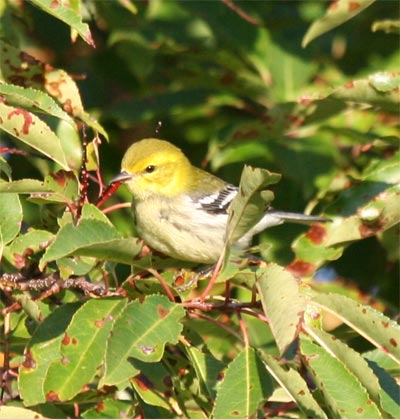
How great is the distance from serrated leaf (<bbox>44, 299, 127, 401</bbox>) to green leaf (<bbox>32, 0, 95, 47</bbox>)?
0.82m

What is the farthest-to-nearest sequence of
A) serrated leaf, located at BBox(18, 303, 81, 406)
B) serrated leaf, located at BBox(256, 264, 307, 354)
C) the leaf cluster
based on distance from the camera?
1. serrated leaf, located at BBox(18, 303, 81, 406)
2. the leaf cluster
3. serrated leaf, located at BBox(256, 264, 307, 354)

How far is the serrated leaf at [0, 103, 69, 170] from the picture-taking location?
3.15 metres

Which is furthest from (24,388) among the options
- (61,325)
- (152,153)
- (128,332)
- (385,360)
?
(152,153)

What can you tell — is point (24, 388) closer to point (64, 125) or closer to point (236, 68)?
point (64, 125)

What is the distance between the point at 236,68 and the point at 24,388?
2588 millimetres

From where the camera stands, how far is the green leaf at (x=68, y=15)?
3.11 m

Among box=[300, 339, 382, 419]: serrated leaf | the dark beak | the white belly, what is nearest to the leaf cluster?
box=[300, 339, 382, 419]: serrated leaf

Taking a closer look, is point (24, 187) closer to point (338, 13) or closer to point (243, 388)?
point (243, 388)

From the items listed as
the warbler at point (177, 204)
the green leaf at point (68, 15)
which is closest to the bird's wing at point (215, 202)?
the warbler at point (177, 204)

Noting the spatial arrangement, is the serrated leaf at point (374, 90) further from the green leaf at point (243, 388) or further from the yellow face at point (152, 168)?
the green leaf at point (243, 388)

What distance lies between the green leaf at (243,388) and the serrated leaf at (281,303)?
0.71 feet

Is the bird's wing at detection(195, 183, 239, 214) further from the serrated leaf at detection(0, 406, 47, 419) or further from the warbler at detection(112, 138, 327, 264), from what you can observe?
the serrated leaf at detection(0, 406, 47, 419)

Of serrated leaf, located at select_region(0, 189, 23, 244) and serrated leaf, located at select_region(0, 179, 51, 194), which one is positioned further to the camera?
serrated leaf, located at select_region(0, 189, 23, 244)

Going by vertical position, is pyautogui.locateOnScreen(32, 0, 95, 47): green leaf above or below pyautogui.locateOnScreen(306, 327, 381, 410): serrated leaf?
above
